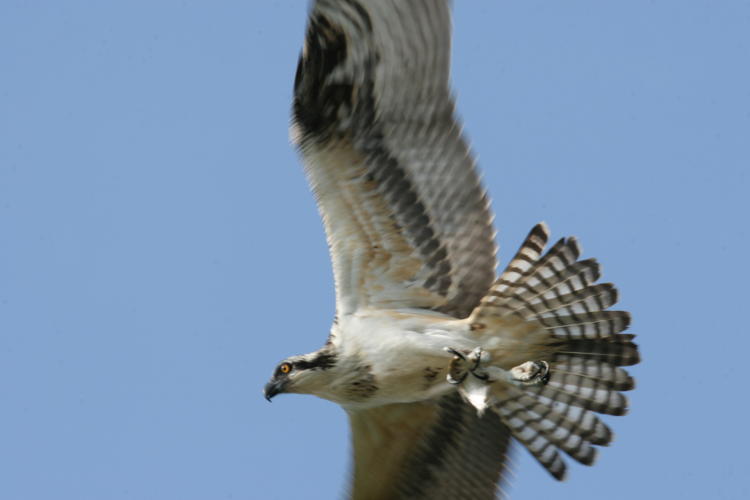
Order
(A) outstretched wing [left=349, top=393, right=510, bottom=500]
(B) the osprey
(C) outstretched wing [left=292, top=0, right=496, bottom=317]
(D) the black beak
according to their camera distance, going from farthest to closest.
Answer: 1. (A) outstretched wing [left=349, top=393, right=510, bottom=500]
2. (D) the black beak
3. (B) the osprey
4. (C) outstretched wing [left=292, top=0, right=496, bottom=317]

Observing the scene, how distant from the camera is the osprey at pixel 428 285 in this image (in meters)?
9.73

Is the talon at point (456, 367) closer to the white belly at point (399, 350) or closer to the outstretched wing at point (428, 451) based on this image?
the white belly at point (399, 350)

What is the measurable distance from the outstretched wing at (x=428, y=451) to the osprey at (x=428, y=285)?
0.14 meters

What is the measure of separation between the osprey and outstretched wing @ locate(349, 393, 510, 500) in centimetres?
14

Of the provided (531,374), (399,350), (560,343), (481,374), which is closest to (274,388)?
(399,350)

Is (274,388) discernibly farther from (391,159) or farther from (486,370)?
(391,159)

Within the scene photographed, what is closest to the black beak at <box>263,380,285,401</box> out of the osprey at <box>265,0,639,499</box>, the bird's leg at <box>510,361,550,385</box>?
the osprey at <box>265,0,639,499</box>

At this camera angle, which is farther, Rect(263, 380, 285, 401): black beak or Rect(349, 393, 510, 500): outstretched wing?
Rect(349, 393, 510, 500): outstretched wing

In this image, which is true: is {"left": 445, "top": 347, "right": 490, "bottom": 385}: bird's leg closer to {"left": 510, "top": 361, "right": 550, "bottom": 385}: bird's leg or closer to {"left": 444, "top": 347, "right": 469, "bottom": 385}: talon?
{"left": 444, "top": 347, "right": 469, "bottom": 385}: talon

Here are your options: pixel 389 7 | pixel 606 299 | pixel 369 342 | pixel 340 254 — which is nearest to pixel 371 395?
pixel 369 342

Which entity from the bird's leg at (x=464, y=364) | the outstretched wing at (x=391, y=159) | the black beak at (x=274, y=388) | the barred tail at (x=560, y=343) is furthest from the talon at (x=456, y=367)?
the black beak at (x=274, y=388)

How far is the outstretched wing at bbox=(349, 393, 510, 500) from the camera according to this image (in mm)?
10625

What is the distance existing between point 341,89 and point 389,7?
2.35 ft

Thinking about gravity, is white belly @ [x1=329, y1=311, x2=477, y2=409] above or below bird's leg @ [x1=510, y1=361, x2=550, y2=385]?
above
